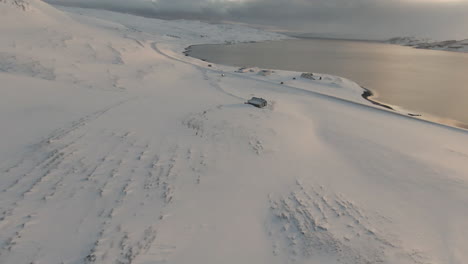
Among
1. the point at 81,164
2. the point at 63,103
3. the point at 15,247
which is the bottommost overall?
the point at 15,247

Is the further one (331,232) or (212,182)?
(212,182)

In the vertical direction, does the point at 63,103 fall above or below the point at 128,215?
above

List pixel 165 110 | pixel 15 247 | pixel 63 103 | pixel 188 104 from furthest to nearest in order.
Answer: pixel 188 104, pixel 165 110, pixel 63 103, pixel 15 247

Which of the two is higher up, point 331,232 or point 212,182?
point 212,182

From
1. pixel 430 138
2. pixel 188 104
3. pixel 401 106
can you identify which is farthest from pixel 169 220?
pixel 401 106

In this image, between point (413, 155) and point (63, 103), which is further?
point (63, 103)

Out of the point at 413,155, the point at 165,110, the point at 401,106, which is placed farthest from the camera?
the point at 401,106

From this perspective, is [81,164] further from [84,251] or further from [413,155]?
[413,155]

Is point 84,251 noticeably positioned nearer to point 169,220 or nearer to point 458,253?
point 169,220
